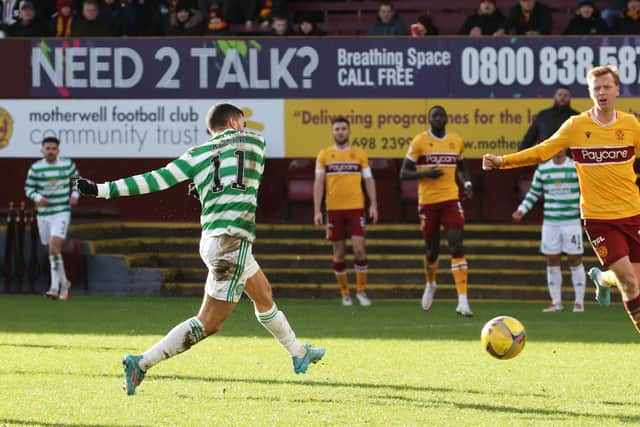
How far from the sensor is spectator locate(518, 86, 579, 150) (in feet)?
66.0

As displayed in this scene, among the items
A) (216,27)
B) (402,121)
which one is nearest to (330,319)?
(402,121)

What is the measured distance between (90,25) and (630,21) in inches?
341

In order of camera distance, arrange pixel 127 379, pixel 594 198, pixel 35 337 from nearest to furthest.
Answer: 1. pixel 127 379
2. pixel 594 198
3. pixel 35 337

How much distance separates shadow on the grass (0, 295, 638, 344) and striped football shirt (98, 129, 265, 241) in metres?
4.92

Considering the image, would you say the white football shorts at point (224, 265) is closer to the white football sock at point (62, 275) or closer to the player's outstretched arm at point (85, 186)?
the player's outstretched arm at point (85, 186)

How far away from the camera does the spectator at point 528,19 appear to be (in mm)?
22219

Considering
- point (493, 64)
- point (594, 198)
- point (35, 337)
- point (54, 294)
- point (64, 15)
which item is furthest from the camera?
point (64, 15)

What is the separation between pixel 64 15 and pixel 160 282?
17.7 ft

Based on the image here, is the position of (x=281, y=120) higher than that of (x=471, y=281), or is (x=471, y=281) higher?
(x=281, y=120)

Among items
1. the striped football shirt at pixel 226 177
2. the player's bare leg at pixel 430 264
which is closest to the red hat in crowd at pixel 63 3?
the player's bare leg at pixel 430 264

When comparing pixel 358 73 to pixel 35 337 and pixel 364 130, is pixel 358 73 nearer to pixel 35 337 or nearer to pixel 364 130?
pixel 364 130

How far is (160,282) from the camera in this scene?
21.0 m

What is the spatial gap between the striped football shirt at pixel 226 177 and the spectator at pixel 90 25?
551 inches

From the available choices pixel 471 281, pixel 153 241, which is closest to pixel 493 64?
pixel 471 281
